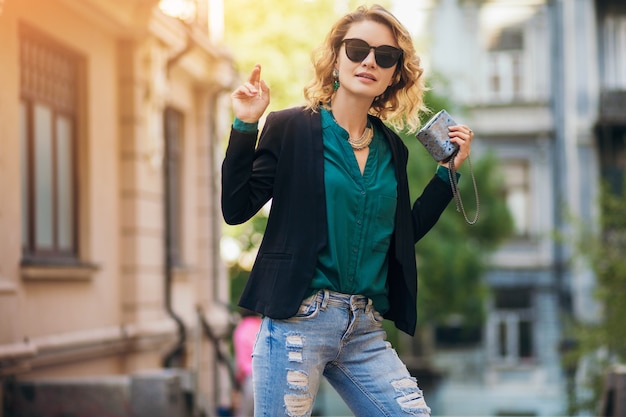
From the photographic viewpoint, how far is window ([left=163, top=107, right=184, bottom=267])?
48.4ft

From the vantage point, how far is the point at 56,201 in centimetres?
1040

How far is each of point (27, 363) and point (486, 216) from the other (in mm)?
20447

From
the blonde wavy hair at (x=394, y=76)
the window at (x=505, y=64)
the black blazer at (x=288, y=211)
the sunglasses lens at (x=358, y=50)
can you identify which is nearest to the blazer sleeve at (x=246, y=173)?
the black blazer at (x=288, y=211)

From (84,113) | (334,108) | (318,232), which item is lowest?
(318,232)

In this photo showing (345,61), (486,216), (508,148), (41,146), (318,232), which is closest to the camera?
(318,232)

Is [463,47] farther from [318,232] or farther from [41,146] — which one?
[318,232]

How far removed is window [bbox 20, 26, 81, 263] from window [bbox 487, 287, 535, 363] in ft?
73.1

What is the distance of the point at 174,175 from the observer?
598 inches

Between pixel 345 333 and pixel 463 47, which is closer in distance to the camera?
pixel 345 333

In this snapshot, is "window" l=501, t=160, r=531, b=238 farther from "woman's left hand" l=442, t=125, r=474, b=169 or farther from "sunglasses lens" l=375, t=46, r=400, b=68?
"sunglasses lens" l=375, t=46, r=400, b=68

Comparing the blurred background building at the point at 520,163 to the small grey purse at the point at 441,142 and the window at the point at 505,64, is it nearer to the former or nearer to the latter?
the window at the point at 505,64

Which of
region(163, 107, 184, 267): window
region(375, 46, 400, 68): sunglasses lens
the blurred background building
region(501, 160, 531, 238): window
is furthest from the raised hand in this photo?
region(501, 160, 531, 238): window

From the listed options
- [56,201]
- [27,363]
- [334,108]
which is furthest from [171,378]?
[334,108]

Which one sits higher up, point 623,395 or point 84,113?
point 84,113
